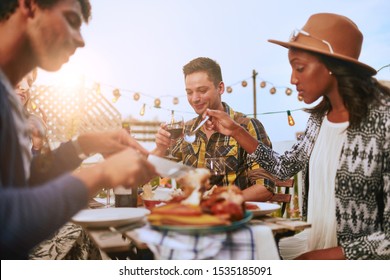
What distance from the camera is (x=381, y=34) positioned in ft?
4.28

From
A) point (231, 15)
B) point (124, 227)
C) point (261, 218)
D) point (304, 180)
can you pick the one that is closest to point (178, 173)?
point (124, 227)

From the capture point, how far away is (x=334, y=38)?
105 centimetres

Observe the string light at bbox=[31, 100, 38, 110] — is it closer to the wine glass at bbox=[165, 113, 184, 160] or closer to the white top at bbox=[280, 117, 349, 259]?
the wine glass at bbox=[165, 113, 184, 160]

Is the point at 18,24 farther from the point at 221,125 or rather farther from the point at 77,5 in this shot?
the point at 221,125

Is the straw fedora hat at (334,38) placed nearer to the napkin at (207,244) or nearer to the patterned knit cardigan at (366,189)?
the patterned knit cardigan at (366,189)

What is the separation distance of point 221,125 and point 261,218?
412 millimetres

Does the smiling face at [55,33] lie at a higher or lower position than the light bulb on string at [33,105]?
higher

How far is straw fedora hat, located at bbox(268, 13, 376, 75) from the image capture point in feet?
3.44

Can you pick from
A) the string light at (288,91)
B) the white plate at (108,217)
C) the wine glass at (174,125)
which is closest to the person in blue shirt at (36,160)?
the white plate at (108,217)

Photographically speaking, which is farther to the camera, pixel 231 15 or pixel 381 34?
pixel 231 15

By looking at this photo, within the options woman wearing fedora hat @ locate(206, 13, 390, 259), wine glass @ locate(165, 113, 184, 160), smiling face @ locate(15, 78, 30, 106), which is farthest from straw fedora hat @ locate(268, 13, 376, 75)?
smiling face @ locate(15, 78, 30, 106)

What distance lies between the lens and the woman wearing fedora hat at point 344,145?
1.02 m

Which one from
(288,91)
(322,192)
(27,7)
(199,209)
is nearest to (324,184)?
(322,192)

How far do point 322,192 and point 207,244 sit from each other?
1.83 feet
